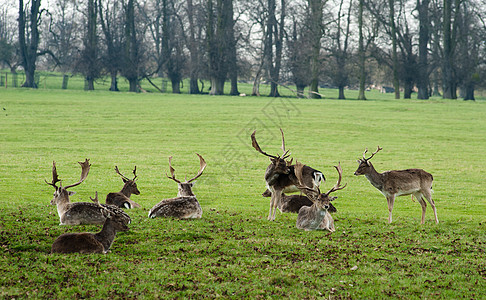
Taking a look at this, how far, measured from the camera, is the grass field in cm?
671

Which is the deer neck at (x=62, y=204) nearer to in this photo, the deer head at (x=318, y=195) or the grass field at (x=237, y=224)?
the grass field at (x=237, y=224)

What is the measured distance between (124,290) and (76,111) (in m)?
32.7

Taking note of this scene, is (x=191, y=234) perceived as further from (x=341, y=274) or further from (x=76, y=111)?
(x=76, y=111)

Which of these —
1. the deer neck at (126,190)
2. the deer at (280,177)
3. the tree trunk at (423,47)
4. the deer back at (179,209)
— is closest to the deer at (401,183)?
the deer at (280,177)

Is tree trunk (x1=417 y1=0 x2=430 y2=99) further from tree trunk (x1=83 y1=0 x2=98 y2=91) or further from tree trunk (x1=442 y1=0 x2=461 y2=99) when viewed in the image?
tree trunk (x1=83 y1=0 x2=98 y2=91)

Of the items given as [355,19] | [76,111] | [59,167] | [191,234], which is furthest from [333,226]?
[355,19]

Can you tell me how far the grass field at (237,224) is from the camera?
22.0ft

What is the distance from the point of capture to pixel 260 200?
1420cm

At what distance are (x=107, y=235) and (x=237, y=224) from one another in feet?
9.37

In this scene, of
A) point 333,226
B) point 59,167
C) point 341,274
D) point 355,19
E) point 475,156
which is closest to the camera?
point 341,274

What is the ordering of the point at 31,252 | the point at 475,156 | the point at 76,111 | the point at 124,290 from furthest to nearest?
1. the point at 76,111
2. the point at 475,156
3. the point at 31,252
4. the point at 124,290

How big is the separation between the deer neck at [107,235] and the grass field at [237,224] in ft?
0.44

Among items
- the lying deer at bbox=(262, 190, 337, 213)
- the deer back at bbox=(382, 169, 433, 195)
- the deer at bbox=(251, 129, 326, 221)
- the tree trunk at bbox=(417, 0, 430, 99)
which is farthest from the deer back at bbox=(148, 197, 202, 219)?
the tree trunk at bbox=(417, 0, 430, 99)

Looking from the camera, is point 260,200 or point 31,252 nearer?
point 31,252
